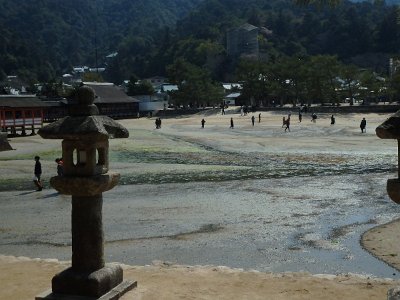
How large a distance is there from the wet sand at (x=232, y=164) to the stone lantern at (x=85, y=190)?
787 mm

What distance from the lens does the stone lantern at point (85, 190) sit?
768 cm

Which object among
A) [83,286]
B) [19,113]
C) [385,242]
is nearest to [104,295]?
[83,286]

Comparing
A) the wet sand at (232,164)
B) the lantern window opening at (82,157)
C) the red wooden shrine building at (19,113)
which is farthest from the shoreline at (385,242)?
the red wooden shrine building at (19,113)

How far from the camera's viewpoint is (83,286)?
775cm

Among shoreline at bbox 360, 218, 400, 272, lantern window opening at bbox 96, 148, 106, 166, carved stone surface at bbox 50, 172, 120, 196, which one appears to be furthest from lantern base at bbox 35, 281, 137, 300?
shoreline at bbox 360, 218, 400, 272

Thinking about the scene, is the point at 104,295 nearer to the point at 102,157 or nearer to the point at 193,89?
the point at 102,157

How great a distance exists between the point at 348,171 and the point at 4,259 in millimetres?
19639

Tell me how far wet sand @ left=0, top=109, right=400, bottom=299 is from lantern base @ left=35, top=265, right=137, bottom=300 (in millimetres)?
512

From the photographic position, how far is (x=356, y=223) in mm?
15414

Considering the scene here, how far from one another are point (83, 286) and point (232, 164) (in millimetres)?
22928

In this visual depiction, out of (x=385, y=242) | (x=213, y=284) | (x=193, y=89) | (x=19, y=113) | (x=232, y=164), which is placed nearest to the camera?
(x=213, y=284)

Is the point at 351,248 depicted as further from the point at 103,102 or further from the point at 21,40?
the point at 21,40

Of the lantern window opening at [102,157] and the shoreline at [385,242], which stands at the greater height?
the lantern window opening at [102,157]

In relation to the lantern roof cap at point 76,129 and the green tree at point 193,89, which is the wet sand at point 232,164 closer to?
the lantern roof cap at point 76,129
